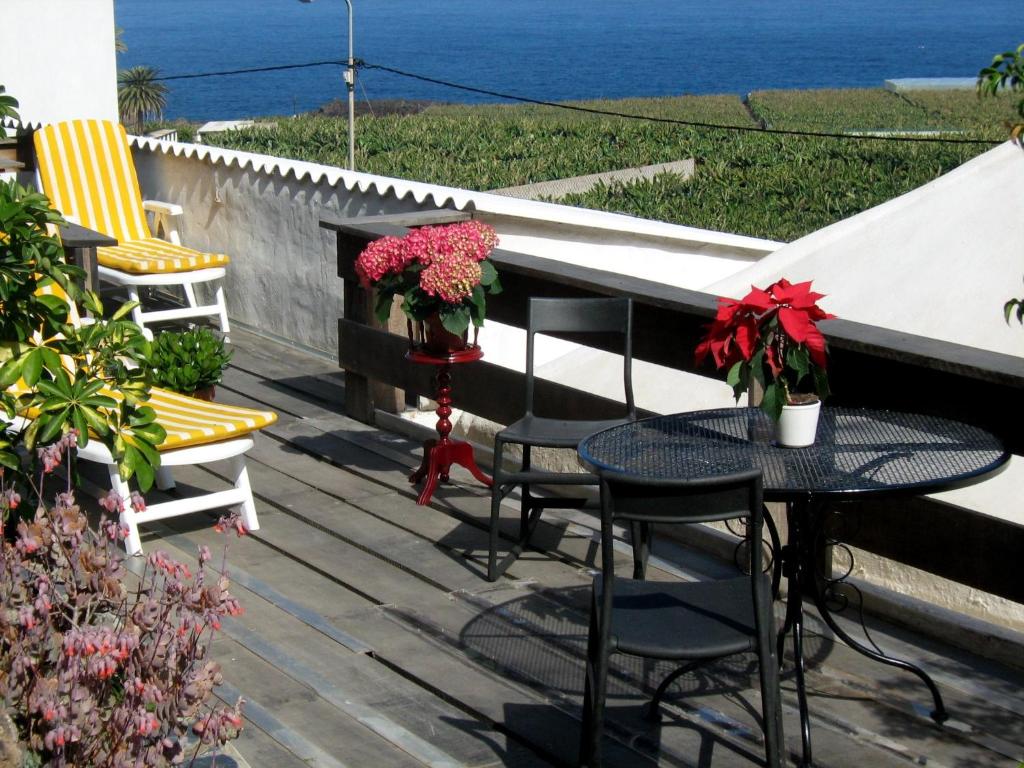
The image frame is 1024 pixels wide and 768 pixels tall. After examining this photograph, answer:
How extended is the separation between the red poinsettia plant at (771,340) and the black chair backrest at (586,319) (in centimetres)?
107

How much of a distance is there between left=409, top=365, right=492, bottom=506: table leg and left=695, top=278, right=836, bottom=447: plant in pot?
1950 millimetres

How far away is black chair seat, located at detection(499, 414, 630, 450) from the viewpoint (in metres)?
4.20

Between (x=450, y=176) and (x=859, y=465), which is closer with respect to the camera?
(x=859, y=465)

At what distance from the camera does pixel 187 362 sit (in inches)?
221

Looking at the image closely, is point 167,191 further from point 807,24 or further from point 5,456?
point 807,24

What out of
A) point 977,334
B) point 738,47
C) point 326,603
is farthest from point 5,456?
point 738,47

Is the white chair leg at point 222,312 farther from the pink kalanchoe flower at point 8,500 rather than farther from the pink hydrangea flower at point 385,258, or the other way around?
the pink kalanchoe flower at point 8,500

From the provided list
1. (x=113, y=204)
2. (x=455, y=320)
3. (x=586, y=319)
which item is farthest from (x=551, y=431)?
(x=113, y=204)

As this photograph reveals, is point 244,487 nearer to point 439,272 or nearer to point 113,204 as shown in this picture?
point 439,272

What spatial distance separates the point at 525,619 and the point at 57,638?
6.11 ft

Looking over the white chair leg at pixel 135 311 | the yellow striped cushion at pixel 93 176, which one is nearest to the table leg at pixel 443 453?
the white chair leg at pixel 135 311

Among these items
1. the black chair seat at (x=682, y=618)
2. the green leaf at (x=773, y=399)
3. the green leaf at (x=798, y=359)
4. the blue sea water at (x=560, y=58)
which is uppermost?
the green leaf at (x=798, y=359)

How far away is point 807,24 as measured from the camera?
194 m

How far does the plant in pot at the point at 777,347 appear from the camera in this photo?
10.5 feet
